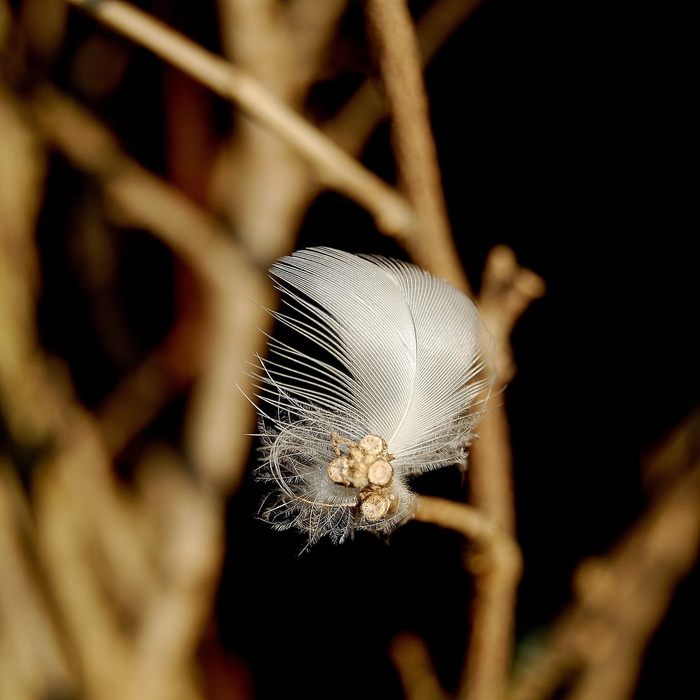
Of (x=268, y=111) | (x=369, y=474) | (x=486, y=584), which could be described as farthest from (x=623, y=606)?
(x=268, y=111)

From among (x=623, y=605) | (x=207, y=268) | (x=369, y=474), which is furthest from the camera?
(x=207, y=268)

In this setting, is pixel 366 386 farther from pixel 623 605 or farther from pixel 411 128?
pixel 623 605

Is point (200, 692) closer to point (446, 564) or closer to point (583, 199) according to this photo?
point (446, 564)

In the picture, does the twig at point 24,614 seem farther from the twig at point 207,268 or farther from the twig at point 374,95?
the twig at point 374,95

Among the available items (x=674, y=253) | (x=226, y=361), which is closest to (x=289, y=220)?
(x=226, y=361)

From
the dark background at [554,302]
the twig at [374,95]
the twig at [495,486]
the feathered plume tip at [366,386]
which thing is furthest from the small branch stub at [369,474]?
the twig at [374,95]

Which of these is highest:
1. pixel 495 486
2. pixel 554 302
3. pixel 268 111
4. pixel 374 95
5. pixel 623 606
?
pixel 374 95
